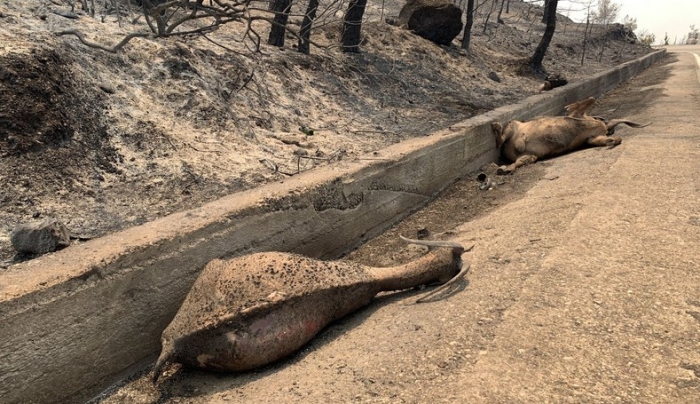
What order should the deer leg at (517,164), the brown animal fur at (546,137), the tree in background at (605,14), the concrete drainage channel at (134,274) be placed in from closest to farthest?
the concrete drainage channel at (134,274) < the deer leg at (517,164) < the brown animal fur at (546,137) < the tree in background at (605,14)

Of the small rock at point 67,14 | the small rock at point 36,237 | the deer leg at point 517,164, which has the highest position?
the small rock at point 67,14

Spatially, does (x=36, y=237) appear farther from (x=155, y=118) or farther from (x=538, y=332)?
(x=538, y=332)

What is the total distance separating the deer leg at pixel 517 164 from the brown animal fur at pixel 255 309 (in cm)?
359

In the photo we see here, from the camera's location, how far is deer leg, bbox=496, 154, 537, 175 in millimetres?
5902

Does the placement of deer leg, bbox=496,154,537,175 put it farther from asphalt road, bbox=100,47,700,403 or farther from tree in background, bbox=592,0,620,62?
tree in background, bbox=592,0,620,62

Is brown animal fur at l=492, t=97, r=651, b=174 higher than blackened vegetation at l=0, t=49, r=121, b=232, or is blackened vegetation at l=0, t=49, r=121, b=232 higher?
blackened vegetation at l=0, t=49, r=121, b=232

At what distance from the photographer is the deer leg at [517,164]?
5902 mm

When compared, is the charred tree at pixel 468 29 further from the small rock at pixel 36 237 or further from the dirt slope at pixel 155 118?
the small rock at pixel 36 237

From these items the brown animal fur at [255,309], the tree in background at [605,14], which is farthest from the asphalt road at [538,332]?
the tree in background at [605,14]

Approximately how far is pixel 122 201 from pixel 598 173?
13.9 ft

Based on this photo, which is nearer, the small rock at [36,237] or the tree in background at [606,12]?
the small rock at [36,237]

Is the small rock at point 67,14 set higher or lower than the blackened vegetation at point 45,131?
higher

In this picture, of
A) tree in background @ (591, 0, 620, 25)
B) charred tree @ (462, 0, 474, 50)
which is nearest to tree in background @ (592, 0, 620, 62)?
tree in background @ (591, 0, 620, 25)

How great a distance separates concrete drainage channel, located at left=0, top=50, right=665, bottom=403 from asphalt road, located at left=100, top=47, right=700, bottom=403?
285mm
